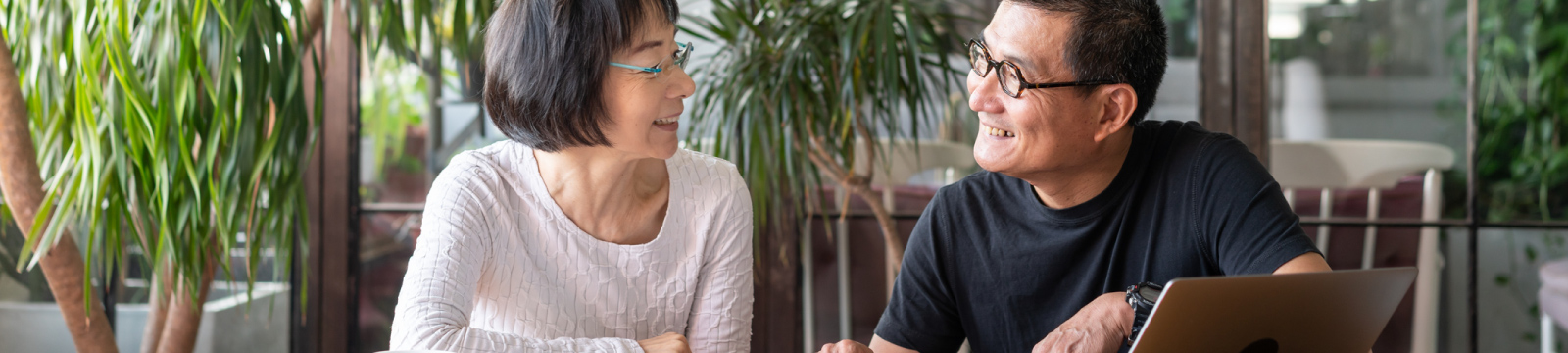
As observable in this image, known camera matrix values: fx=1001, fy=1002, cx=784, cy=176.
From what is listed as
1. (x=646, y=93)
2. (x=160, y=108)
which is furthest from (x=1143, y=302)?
(x=160, y=108)

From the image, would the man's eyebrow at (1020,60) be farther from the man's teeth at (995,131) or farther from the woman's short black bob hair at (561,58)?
the woman's short black bob hair at (561,58)

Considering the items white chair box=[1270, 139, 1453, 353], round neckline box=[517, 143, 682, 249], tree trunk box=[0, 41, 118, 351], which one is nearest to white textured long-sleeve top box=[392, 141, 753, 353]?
round neckline box=[517, 143, 682, 249]

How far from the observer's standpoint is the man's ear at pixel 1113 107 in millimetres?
1219

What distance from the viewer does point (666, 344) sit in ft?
3.92

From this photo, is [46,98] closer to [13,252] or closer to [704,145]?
[13,252]

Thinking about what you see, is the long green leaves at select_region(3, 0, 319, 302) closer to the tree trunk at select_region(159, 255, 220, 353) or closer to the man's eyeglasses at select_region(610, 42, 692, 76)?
the tree trunk at select_region(159, 255, 220, 353)

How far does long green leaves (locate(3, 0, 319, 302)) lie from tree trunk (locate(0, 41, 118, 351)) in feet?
0.09

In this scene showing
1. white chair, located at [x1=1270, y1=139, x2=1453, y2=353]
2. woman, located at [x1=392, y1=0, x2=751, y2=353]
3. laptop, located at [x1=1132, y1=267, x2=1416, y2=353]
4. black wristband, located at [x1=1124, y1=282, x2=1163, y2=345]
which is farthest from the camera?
white chair, located at [x1=1270, y1=139, x2=1453, y2=353]

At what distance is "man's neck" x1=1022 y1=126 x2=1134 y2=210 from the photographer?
1.26m

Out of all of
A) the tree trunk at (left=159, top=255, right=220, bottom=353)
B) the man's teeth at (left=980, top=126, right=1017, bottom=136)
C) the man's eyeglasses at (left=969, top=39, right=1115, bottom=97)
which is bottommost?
the tree trunk at (left=159, top=255, right=220, bottom=353)

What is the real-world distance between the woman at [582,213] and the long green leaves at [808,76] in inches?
16.1

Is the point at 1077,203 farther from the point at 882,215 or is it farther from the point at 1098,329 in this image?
the point at 882,215

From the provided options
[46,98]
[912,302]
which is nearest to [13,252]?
[46,98]

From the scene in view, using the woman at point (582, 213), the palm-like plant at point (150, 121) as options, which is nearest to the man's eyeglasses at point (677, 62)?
the woman at point (582, 213)
